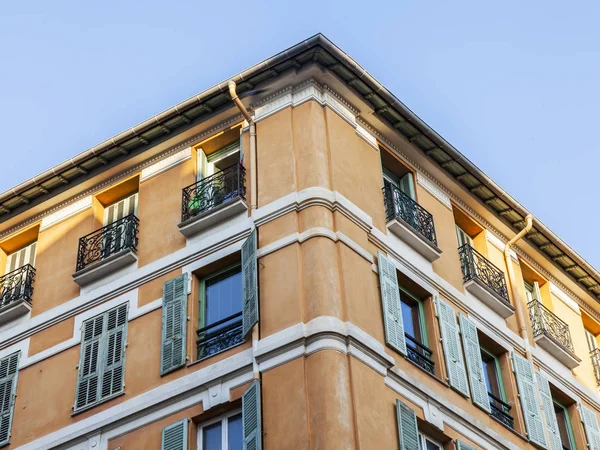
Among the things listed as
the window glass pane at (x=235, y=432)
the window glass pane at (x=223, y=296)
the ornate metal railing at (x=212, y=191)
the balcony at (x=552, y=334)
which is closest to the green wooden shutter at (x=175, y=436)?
the window glass pane at (x=235, y=432)

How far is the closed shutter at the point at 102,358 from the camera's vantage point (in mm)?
21828

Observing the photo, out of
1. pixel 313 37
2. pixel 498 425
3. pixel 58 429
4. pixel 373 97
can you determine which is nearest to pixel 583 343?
pixel 498 425

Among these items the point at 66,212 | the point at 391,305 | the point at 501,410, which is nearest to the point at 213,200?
the point at 391,305

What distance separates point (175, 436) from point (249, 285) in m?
2.78

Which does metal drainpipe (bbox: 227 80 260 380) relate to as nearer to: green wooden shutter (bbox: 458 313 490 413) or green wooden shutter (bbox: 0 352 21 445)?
green wooden shutter (bbox: 458 313 490 413)

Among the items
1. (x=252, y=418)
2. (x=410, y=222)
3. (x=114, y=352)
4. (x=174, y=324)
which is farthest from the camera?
(x=410, y=222)

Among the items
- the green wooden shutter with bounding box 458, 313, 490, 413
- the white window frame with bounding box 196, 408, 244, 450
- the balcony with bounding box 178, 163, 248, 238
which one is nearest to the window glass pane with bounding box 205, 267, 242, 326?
the balcony with bounding box 178, 163, 248, 238

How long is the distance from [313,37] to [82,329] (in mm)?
6943

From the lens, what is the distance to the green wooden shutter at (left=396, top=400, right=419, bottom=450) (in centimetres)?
1945

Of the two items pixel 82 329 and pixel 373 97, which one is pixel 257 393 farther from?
pixel 373 97

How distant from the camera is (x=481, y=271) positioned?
82.4 feet

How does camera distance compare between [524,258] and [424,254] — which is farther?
[524,258]

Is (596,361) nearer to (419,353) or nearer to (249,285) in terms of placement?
(419,353)

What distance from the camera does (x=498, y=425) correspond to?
2267 cm
